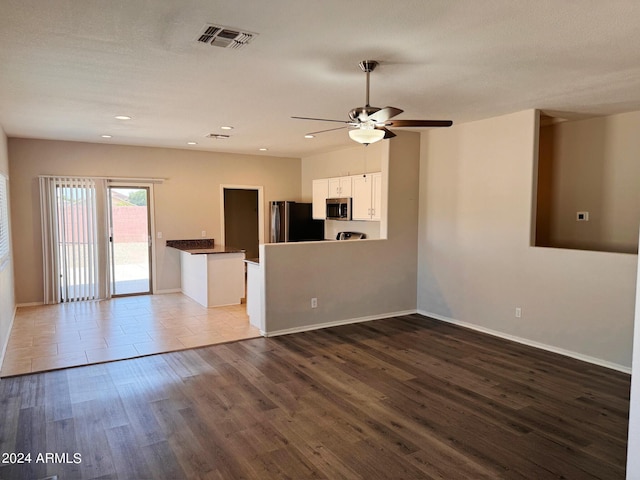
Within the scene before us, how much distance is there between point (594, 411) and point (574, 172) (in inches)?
120

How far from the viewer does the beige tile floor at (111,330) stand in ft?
14.2

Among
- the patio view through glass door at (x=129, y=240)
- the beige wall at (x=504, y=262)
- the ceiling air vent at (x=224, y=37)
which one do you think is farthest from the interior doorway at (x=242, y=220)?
the ceiling air vent at (x=224, y=37)

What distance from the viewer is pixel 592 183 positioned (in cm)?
498

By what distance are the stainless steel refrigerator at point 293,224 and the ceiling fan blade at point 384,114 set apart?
525cm

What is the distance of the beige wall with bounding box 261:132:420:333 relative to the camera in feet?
17.0

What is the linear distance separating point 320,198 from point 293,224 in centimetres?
86

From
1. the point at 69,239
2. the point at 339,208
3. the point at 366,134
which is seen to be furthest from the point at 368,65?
the point at 69,239

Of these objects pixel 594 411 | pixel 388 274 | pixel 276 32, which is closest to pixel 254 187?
pixel 388 274

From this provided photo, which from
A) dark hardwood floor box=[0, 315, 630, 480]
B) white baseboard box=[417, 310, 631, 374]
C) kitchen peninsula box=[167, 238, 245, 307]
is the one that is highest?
kitchen peninsula box=[167, 238, 245, 307]

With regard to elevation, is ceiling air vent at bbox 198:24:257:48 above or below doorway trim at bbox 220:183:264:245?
above

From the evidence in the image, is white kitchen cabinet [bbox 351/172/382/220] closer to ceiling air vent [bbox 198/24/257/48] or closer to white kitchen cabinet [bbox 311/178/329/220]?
white kitchen cabinet [bbox 311/178/329/220]

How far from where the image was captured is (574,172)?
5.15 meters

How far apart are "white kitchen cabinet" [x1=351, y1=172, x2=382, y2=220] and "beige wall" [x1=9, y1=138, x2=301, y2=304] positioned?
246 centimetres

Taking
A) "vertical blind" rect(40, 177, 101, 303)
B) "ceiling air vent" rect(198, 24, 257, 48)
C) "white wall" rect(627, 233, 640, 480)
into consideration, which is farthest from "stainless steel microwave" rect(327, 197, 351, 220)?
"white wall" rect(627, 233, 640, 480)
